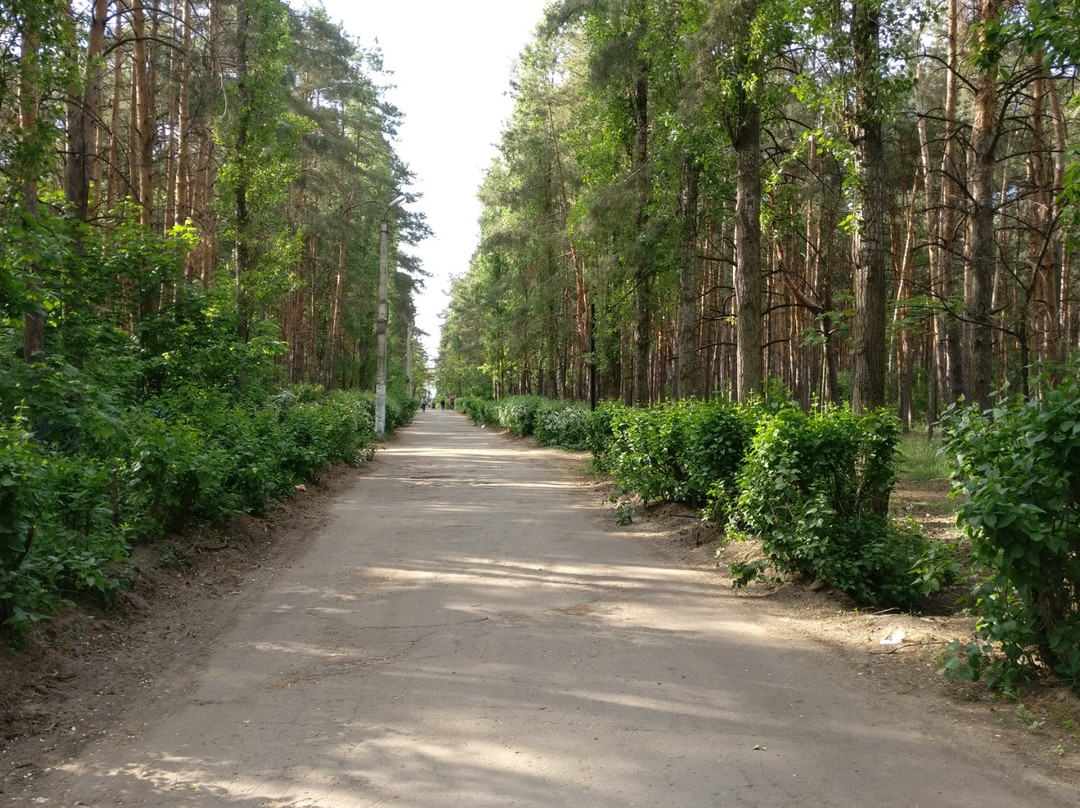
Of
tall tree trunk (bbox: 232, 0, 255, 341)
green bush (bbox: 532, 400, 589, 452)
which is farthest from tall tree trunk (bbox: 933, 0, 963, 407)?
tall tree trunk (bbox: 232, 0, 255, 341)

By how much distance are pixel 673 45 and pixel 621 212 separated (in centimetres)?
476

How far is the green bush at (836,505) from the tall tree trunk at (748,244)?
18.3 ft

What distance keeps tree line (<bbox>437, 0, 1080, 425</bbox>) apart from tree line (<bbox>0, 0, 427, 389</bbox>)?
7.44 metres

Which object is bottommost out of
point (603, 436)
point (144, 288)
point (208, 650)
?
point (208, 650)

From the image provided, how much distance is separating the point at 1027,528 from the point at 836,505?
320cm

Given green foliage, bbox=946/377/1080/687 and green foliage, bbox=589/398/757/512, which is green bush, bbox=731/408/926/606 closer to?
green foliage, bbox=589/398/757/512

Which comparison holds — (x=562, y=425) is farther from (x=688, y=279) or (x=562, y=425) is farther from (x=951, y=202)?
(x=951, y=202)

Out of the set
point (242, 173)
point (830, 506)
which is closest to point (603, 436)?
point (830, 506)

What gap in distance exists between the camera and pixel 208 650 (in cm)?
621

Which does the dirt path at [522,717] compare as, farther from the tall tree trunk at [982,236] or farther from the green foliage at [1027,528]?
the tall tree trunk at [982,236]

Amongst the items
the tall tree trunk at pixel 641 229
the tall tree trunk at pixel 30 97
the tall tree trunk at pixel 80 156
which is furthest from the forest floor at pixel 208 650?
the tall tree trunk at pixel 641 229

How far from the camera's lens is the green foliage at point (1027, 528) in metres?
4.61

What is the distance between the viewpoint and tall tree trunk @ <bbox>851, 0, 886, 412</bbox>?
31.4 feet

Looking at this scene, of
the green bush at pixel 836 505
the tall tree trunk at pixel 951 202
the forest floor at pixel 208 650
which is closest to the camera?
the forest floor at pixel 208 650
